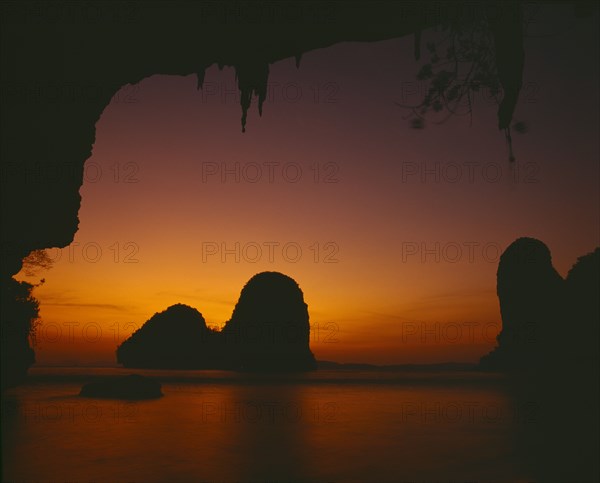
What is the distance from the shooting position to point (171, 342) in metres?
154

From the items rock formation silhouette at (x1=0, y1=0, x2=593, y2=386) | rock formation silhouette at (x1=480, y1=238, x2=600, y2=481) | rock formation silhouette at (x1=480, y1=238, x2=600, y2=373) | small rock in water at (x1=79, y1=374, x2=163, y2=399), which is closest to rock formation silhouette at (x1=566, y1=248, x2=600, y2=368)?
rock formation silhouette at (x1=480, y1=238, x2=600, y2=481)

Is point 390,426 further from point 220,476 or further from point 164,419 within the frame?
point 220,476

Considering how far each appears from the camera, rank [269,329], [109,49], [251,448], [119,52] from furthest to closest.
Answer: [269,329] < [251,448] < [119,52] < [109,49]

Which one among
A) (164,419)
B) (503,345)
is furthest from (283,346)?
(164,419)

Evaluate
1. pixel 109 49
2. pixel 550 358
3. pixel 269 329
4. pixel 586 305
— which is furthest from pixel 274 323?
pixel 109 49

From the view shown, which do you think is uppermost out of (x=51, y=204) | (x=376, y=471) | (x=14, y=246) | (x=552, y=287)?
(x=552, y=287)

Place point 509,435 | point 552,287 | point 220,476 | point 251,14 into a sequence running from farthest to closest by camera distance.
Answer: point 552,287 < point 509,435 < point 220,476 < point 251,14

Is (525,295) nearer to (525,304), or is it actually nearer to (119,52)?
(525,304)

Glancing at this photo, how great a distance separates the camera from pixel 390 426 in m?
18.5

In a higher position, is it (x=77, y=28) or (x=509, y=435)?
(x=77, y=28)

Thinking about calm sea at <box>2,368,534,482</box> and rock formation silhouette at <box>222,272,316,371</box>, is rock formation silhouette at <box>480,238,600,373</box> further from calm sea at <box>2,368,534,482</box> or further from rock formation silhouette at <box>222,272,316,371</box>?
calm sea at <box>2,368,534,482</box>

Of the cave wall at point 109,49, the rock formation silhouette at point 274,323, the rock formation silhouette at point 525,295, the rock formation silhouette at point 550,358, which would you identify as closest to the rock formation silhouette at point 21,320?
the cave wall at point 109,49

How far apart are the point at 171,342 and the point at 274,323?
49.7 metres

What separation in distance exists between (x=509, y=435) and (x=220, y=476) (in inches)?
400
